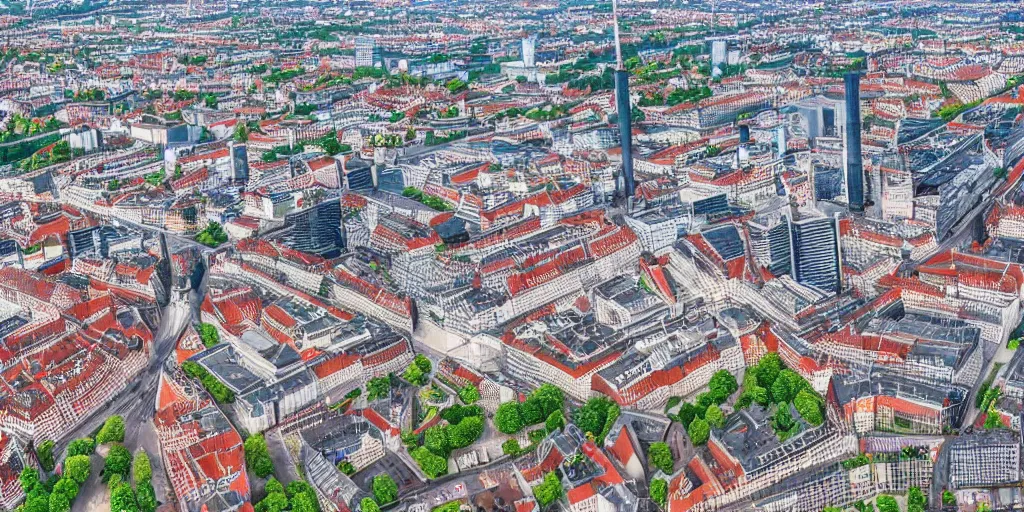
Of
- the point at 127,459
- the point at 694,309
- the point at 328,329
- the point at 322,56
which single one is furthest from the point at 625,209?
the point at 322,56

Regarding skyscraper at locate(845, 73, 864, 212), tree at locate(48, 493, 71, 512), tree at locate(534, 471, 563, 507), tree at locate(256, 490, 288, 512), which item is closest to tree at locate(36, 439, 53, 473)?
tree at locate(48, 493, 71, 512)

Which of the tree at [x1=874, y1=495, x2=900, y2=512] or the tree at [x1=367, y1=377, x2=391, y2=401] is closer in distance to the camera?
the tree at [x1=874, y1=495, x2=900, y2=512]

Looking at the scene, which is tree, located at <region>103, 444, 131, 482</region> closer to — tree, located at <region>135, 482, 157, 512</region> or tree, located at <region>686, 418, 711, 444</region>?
tree, located at <region>135, 482, 157, 512</region>

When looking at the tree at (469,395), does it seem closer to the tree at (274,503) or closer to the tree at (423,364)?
the tree at (423,364)

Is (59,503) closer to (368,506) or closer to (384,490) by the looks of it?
(368,506)

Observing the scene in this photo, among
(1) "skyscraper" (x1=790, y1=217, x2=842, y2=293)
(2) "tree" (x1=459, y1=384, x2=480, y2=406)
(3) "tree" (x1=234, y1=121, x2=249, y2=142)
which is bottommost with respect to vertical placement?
(2) "tree" (x1=459, y1=384, x2=480, y2=406)

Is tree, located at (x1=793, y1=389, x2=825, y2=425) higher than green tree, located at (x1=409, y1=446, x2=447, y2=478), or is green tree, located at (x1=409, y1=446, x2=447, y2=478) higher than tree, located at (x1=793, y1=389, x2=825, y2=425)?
tree, located at (x1=793, y1=389, x2=825, y2=425)

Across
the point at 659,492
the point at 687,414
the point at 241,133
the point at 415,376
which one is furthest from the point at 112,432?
the point at 241,133
